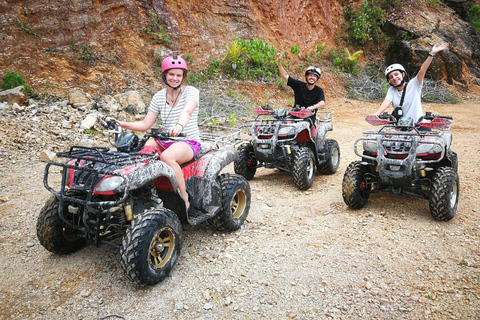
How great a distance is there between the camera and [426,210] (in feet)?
15.3

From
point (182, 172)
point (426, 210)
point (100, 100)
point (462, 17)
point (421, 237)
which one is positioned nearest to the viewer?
point (182, 172)

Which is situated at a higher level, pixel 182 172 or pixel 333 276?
pixel 182 172

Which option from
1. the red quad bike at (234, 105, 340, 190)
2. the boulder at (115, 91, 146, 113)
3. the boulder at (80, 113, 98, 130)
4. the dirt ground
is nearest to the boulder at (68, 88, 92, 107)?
the boulder at (115, 91, 146, 113)

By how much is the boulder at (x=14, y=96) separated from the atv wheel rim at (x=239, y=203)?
6.86 metres

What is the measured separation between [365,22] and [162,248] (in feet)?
64.2

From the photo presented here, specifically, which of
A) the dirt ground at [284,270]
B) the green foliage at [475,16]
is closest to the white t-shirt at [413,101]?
the dirt ground at [284,270]

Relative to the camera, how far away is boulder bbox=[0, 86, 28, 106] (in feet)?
27.2

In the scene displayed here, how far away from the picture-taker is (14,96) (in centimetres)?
834

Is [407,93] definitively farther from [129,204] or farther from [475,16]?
[475,16]

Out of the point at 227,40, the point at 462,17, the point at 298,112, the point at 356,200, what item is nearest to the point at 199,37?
the point at 227,40

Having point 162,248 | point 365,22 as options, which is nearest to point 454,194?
point 162,248

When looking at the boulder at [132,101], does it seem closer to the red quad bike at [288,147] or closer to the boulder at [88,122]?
the boulder at [88,122]

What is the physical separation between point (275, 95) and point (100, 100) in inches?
285

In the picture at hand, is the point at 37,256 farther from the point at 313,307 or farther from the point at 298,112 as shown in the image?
the point at 298,112
